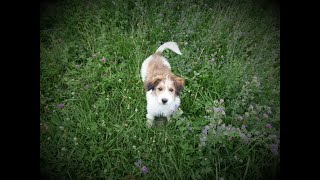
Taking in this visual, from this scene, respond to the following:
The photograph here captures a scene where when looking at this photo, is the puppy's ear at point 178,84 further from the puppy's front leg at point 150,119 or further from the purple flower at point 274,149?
the purple flower at point 274,149

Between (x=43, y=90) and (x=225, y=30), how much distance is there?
2.04 meters

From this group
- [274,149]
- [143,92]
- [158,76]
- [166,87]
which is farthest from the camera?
[143,92]

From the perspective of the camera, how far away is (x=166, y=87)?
2557mm

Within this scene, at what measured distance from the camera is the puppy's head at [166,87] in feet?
8.27

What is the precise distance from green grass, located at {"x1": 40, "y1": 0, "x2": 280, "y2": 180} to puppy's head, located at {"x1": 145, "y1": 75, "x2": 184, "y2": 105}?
0.14 m

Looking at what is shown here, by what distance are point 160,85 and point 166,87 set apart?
0.06m

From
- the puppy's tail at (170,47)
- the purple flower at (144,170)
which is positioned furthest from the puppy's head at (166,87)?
the purple flower at (144,170)

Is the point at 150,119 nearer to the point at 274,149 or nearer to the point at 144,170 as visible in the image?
the point at 144,170

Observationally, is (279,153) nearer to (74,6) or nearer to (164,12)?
(164,12)

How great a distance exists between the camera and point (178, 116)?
8.38ft

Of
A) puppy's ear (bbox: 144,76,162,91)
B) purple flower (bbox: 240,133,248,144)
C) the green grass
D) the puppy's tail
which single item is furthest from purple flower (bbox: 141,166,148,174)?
the puppy's tail

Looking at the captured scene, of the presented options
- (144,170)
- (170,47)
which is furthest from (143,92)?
(144,170)

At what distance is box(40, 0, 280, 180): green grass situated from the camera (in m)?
2.44
